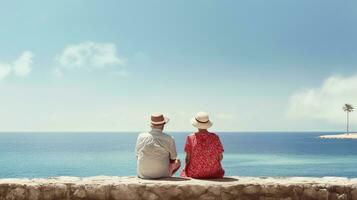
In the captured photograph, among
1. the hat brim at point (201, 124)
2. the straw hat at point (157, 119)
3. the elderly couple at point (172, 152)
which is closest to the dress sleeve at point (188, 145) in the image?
the elderly couple at point (172, 152)

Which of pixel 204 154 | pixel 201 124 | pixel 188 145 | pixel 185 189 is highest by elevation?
pixel 201 124

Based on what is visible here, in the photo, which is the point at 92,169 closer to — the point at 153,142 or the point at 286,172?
the point at 286,172

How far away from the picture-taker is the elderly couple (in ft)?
26.2

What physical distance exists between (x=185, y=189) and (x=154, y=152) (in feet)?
2.71

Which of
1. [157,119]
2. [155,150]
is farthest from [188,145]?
[157,119]

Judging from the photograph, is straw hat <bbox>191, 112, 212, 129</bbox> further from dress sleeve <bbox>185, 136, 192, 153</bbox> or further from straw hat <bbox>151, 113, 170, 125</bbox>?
straw hat <bbox>151, 113, 170, 125</bbox>

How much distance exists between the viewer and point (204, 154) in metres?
8.11

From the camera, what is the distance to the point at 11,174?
7144 centimetres

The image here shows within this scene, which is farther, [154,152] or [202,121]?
[202,121]

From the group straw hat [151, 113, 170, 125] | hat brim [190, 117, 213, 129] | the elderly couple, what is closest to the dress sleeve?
the elderly couple

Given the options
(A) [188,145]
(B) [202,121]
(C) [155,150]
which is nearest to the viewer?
(C) [155,150]

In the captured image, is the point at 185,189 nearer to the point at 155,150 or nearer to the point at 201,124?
the point at 155,150

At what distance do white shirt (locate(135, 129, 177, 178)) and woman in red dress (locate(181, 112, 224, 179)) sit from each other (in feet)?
1.13

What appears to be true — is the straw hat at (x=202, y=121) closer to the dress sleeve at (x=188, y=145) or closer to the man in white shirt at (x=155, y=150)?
the dress sleeve at (x=188, y=145)
